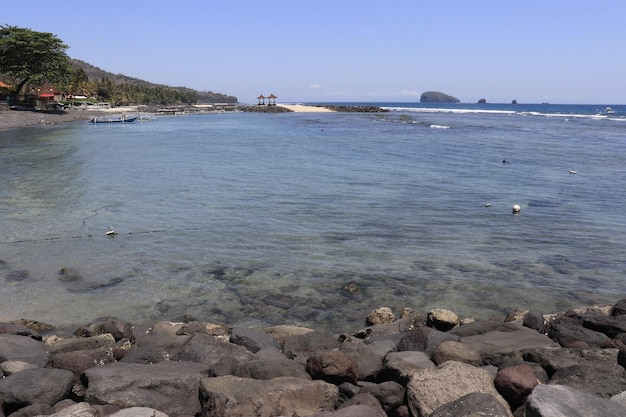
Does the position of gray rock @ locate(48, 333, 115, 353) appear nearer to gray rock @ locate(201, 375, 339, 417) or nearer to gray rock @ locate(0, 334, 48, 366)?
gray rock @ locate(0, 334, 48, 366)

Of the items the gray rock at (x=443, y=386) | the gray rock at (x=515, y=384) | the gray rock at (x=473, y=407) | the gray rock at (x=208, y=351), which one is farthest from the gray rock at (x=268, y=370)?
the gray rock at (x=515, y=384)

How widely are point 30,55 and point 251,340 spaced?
7262 centimetres

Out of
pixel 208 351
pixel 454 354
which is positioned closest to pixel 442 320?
pixel 454 354

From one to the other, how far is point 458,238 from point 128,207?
33.2ft

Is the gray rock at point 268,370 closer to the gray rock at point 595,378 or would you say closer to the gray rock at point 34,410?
the gray rock at point 34,410

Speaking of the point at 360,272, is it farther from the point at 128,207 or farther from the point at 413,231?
the point at 128,207

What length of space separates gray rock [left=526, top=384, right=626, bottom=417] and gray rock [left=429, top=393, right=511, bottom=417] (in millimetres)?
261

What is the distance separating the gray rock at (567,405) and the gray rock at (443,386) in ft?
1.52

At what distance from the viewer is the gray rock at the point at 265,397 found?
15.8 ft

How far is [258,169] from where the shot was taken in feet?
83.6

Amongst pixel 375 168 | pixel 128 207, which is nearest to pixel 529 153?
pixel 375 168

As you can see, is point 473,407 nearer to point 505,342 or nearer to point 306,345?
point 505,342

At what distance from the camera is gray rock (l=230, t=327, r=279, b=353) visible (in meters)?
6.95

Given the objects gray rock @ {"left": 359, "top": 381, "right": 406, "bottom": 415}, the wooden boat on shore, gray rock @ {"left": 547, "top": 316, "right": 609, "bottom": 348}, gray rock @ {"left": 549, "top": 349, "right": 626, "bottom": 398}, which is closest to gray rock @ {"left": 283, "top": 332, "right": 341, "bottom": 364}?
gray rock @ {"left": 359, "top": 381, "right": 406, "bottom": 415}
